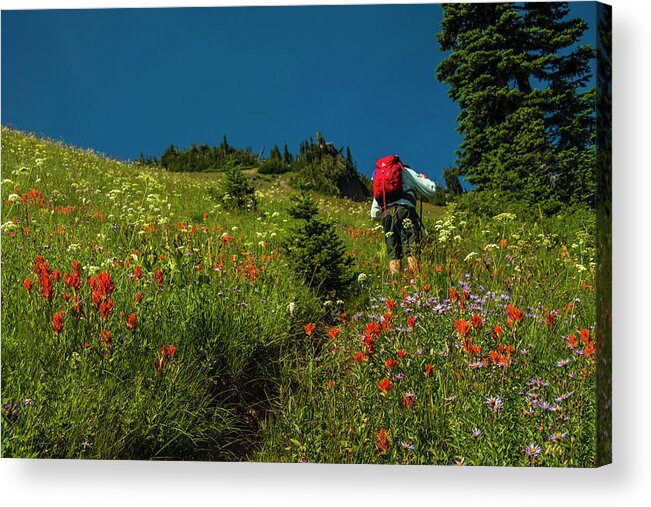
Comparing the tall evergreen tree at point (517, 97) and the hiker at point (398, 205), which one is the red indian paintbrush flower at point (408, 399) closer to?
the hiker at point (398, 205)

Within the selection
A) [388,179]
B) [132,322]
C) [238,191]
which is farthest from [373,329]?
[238,191]

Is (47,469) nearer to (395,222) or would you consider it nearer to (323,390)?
(323,390)

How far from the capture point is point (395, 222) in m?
4.71

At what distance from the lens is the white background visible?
153 inches

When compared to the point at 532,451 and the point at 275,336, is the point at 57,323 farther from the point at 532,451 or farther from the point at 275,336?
the point at 532,451

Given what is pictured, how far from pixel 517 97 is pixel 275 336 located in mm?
2293

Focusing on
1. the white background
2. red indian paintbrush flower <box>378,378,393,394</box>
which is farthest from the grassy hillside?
the white background

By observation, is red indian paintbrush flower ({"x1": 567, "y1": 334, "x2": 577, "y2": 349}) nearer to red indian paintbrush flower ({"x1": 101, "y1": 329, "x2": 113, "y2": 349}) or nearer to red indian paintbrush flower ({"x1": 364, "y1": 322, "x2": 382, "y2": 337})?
red indian paintbrush flower ({"x1": 364, "y1": 322, "x2": 382, "y2": 337})

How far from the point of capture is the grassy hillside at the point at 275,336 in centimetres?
362

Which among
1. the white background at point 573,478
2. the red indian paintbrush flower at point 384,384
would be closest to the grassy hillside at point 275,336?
the red indian paintbrush flower at point 384,384

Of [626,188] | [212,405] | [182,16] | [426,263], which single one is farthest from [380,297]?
[182,16]

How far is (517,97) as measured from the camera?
4.36 meters

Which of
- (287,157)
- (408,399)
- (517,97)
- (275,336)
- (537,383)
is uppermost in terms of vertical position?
(517,97)

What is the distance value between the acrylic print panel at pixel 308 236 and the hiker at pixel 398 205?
21mm
